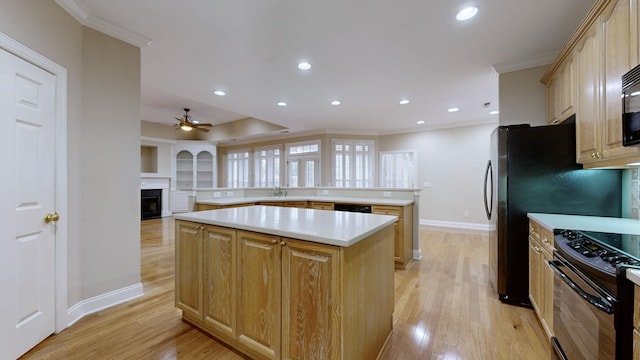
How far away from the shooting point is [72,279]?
219 cm

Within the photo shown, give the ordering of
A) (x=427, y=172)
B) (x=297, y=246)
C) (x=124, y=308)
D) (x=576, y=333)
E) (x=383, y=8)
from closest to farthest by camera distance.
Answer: (x=576, y=333)
(x=297, y=246)
(x=383, y=8)
(x=124, y=308)
(x=427, y=172)

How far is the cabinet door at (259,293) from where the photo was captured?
1561mm

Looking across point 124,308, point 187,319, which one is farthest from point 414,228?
point 124,308

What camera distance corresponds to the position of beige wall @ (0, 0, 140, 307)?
213 centimetres

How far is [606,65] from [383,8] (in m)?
1.58

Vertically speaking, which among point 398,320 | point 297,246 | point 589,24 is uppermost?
point 589,24

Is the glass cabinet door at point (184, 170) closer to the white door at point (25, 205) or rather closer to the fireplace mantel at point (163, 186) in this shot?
the fireplace mantel at point (163, 186)

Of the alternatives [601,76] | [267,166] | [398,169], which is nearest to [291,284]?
[601,76]

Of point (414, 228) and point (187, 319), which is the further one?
point (414, 228)

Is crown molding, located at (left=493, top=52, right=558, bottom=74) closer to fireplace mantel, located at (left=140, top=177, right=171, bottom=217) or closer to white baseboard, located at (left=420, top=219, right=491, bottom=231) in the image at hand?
white baseboard, located at (left=420, top=219, right=491, bottom=231)

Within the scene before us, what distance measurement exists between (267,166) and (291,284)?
726cm

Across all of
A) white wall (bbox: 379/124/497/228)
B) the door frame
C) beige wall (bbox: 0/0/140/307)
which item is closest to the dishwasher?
beige wall (bbox: 0/0/140/307)

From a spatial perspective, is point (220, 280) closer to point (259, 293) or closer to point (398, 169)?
point (259, 293)

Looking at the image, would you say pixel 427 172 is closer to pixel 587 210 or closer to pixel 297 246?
pixel 587 210
